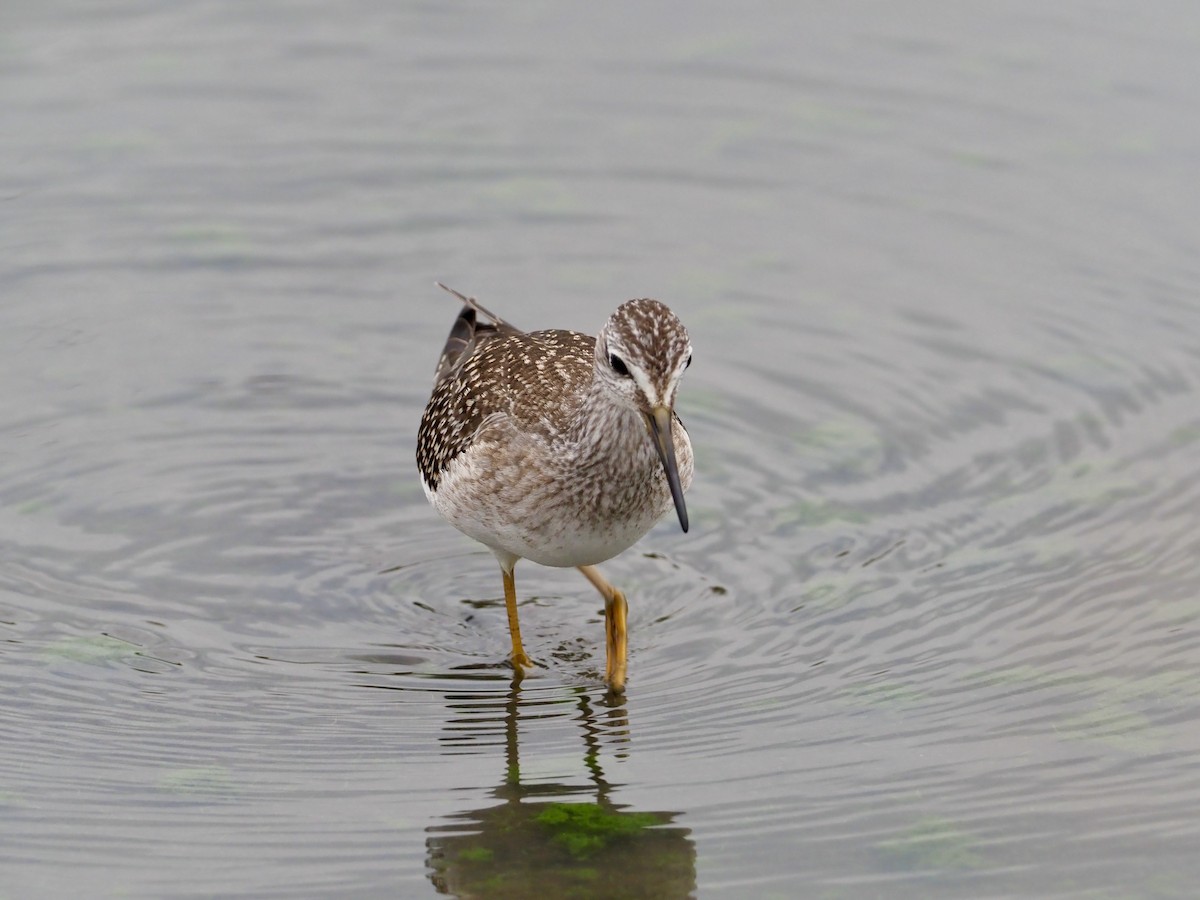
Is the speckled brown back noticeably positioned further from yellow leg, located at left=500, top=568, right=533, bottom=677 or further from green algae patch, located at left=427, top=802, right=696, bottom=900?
green algae patch, located at left=427, top=802, right=696, bottom=900

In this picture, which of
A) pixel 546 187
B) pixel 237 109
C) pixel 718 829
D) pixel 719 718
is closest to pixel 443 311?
pixel 546 187

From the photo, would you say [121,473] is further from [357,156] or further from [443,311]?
[357,156]

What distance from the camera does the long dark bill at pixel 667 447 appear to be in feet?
27.0

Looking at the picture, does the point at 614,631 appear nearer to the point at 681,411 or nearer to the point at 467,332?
the point at 467,332

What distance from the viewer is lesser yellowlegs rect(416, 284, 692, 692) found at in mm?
8250

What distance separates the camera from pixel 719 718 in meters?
8.73

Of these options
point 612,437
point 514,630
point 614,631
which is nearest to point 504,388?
point 612,437

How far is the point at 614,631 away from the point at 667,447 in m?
1.70

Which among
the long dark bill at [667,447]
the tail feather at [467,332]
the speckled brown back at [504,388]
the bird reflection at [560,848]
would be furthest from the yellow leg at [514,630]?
the long dark bill at [667,447]

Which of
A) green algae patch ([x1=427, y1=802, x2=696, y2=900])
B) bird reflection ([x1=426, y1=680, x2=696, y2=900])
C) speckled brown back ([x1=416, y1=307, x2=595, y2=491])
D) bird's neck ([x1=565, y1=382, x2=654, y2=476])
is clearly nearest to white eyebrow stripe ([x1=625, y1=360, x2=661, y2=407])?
bird's neck ([x1=565, y1=382, x2=654, y2=476])

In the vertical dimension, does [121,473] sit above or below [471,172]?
below

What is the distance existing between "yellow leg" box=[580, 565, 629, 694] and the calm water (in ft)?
0.70

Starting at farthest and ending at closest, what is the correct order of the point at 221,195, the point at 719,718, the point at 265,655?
the point at 221,195 < the point at 265,655 < the point at 719,718

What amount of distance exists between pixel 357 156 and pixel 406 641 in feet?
22.0
